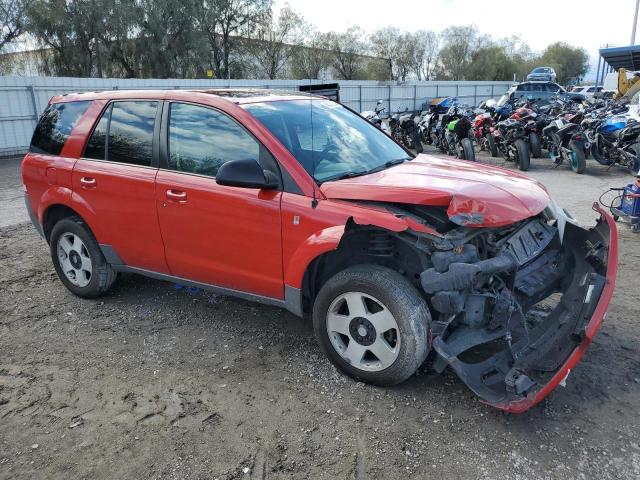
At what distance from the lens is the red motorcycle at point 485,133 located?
13047 mm

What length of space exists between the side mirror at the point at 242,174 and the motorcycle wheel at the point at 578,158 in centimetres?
964

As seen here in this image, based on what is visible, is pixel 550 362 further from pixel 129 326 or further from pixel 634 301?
pixel 129 326

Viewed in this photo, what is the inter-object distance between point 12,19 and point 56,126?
27692mm

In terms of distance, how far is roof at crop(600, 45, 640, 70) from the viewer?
119 ft

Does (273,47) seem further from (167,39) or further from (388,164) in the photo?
(388,164)

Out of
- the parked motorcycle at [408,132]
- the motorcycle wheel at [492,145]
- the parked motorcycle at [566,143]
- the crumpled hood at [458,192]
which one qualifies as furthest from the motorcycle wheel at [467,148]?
the crumpled hood at [458,192]

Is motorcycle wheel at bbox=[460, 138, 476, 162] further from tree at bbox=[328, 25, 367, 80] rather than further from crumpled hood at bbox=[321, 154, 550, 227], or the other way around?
tree at bbox=[328, 25, 367, 80]

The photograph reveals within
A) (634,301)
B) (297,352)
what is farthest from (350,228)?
(634,301)

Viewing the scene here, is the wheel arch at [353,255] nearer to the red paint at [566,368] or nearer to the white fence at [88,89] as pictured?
the red paint at [566,368]

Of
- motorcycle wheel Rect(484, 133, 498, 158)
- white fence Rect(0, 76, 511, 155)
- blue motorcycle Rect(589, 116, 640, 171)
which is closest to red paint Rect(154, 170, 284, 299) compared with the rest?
blue motorcycle Rect(589, 116, 640, 171)

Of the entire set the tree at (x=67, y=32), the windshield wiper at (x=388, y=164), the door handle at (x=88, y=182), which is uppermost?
the tree at (x=67, y=32)

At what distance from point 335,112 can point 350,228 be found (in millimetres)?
1528

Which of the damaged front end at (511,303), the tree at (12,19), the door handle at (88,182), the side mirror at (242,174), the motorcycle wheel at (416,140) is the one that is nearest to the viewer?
the damaged front end at (511,303)

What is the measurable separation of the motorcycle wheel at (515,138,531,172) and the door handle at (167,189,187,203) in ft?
30.8
